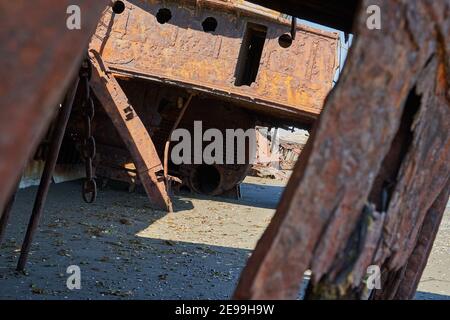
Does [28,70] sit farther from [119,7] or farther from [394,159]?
[119,7]

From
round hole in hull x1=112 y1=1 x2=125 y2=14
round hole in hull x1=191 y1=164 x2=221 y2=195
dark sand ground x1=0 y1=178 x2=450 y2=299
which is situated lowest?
round hole in hull x1=191 y1=164 x2=221 y2=195

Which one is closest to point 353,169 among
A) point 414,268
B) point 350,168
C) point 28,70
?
point 350,168

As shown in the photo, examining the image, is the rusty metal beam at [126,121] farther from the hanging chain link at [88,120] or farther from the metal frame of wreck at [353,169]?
the metal frame of wreck at [353,169]

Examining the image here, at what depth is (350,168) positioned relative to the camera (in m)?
1.34

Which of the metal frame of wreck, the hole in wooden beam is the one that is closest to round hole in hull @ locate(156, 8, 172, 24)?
the hole in wooden beam

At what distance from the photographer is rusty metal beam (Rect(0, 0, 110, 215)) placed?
879mm

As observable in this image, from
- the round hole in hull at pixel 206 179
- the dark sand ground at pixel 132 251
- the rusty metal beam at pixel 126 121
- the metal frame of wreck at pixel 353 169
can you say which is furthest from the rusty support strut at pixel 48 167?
the round hole in hull at pixel 206 179

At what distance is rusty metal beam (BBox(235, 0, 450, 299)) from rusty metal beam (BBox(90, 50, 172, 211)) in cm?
759

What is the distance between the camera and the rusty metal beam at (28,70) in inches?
34.6

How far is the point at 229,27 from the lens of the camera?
10945 mm

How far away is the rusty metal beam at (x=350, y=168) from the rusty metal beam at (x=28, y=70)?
62 cm

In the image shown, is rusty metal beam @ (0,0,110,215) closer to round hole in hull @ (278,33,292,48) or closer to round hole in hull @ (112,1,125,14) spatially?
round hole in hull @ (112,1,125,14)

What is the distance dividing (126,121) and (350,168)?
7705mm
